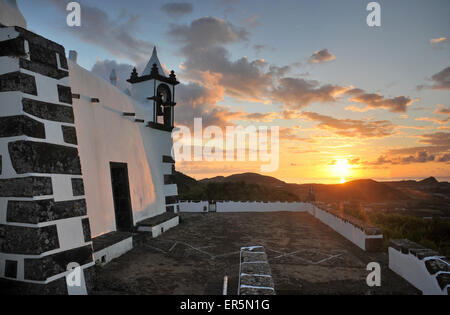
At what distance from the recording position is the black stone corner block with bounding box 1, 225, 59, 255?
390cm

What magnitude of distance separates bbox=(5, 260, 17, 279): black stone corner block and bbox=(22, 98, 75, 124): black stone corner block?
2339mm

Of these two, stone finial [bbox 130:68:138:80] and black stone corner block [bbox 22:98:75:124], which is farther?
stone finial [bbox 130:68:138:80]

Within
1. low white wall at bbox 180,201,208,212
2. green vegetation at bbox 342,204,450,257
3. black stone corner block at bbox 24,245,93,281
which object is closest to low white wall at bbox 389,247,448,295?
green vegetation at bbox 342,204,450,257

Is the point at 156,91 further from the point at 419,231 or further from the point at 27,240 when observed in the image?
the point at 419,231

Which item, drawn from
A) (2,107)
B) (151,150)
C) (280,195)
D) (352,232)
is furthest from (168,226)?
(280,195)

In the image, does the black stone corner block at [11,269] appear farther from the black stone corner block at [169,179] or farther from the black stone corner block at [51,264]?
the black stone corner block at [169,179]

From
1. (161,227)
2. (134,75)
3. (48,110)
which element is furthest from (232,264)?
(134,75)

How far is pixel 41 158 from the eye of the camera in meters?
4.16

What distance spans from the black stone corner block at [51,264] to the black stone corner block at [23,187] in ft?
3.28

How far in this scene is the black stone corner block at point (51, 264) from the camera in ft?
12.7

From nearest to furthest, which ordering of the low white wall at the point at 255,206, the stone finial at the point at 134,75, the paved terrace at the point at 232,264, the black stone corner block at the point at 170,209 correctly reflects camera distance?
the paved terrace at the point at 232,264 < the black stone corner block at the point at 170,209 < the stone finial at the point at 134,75 < the low white wall at the point at 255,206

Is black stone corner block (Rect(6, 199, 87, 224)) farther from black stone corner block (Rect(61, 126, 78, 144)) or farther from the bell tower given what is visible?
the bell tower

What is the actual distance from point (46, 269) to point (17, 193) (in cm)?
125

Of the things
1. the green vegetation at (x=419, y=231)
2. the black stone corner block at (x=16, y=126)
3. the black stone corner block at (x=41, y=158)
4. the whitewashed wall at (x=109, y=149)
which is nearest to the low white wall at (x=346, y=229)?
the green vegetation at (x=419, y=231)
